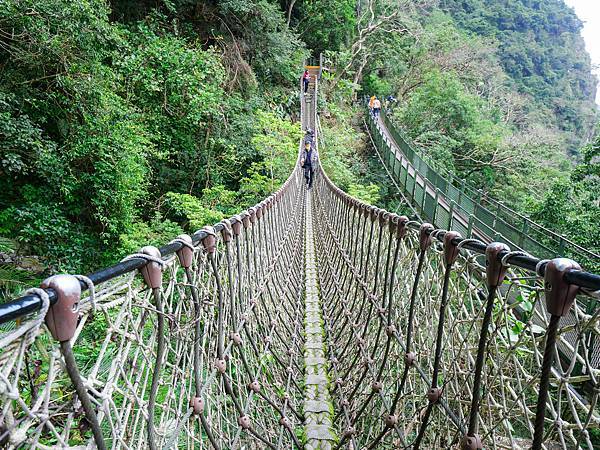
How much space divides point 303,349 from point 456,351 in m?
1.10

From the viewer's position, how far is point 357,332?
5.99 ft

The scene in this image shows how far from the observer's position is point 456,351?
3.82ft

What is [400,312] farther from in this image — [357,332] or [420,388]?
[357,332]

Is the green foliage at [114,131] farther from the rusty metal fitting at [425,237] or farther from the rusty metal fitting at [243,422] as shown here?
the rusty metal fitting at [425,237]

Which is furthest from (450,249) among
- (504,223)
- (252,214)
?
(504,223)

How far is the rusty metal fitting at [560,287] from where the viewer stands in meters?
0.56

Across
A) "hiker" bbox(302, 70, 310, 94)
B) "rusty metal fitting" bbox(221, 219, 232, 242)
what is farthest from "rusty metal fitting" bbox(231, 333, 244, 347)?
"hiker" bbox(302, 70, 310, 94)

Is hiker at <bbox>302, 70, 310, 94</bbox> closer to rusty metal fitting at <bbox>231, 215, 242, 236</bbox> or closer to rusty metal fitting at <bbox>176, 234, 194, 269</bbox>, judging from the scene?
rusty metal fitting at <bbox>231, 215, 242, 236</bbox>

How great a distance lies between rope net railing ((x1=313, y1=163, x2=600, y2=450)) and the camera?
61cm

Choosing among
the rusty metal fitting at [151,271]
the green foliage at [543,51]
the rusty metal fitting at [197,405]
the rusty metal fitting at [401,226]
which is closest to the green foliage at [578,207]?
the rusty metal fitting at [401,226]

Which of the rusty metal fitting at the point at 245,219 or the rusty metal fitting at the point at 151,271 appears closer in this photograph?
the rusty metal fitting at the point at 151,271

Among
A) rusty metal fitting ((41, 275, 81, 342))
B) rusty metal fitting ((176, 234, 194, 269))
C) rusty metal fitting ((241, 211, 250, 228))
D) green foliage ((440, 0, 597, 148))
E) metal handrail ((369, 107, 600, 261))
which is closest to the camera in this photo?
rusty metal fitting ((41, 275, 81, 342))

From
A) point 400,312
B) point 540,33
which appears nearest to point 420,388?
point 400,312

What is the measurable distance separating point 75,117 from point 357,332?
14.4 ft
